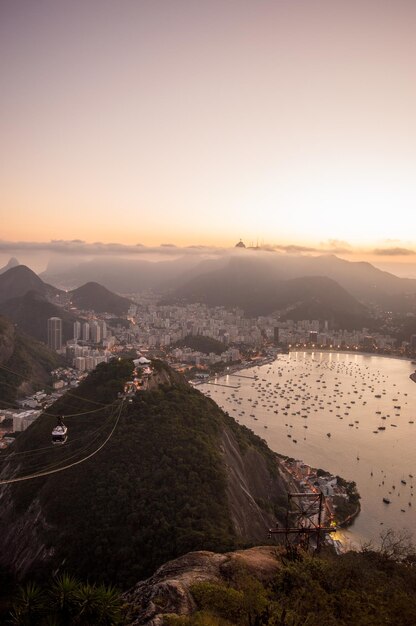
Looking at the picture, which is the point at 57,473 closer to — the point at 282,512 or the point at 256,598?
the point at 282,512

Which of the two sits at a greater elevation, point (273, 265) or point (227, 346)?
point (273, 265)

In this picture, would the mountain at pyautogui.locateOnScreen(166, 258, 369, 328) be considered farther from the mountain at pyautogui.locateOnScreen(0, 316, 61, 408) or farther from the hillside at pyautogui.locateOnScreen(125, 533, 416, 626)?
the hillside at pyautogui.locateOnScreen(125, 533, 416, 626)

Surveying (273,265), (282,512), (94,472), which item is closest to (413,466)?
(282,512)

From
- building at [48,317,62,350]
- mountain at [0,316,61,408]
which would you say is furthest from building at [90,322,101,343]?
mountain at [0,316,61,408]

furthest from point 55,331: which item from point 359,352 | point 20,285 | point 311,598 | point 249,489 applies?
point 311,598

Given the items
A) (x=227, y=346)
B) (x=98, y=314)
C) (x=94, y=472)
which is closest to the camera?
(x=94, y=472)
